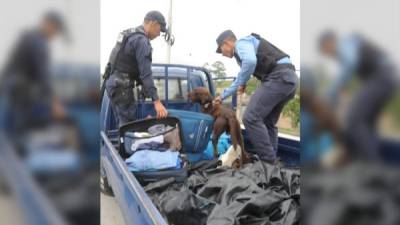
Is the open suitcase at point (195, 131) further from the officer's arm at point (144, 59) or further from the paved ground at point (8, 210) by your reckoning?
the paved ground at point (8, 210)

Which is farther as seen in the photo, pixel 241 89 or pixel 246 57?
pixel 241 89

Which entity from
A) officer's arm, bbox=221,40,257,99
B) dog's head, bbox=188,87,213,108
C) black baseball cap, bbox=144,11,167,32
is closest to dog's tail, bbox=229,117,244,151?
dog's head, bbox=188,87,213,108

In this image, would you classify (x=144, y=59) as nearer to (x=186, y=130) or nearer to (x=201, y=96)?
(x=186, y=130)

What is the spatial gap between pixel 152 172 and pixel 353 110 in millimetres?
2285

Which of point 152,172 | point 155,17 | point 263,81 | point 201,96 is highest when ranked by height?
point 155,17

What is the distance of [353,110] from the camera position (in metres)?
0.47

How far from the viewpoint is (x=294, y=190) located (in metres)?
2.15

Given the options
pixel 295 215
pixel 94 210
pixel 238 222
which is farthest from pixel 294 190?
pixel 94 210

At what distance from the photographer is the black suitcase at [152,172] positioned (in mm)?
2627

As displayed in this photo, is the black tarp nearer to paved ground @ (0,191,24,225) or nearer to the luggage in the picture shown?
the luggage

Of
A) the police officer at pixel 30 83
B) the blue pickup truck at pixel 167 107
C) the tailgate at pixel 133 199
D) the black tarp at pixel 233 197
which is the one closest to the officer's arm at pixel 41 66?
the police officer at pixel 30 83

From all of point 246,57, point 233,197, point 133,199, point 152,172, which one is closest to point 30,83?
point 133,199

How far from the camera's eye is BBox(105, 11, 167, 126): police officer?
3.25 meters

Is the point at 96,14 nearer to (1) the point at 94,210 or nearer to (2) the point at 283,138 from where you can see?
(1) the point at 94,210
